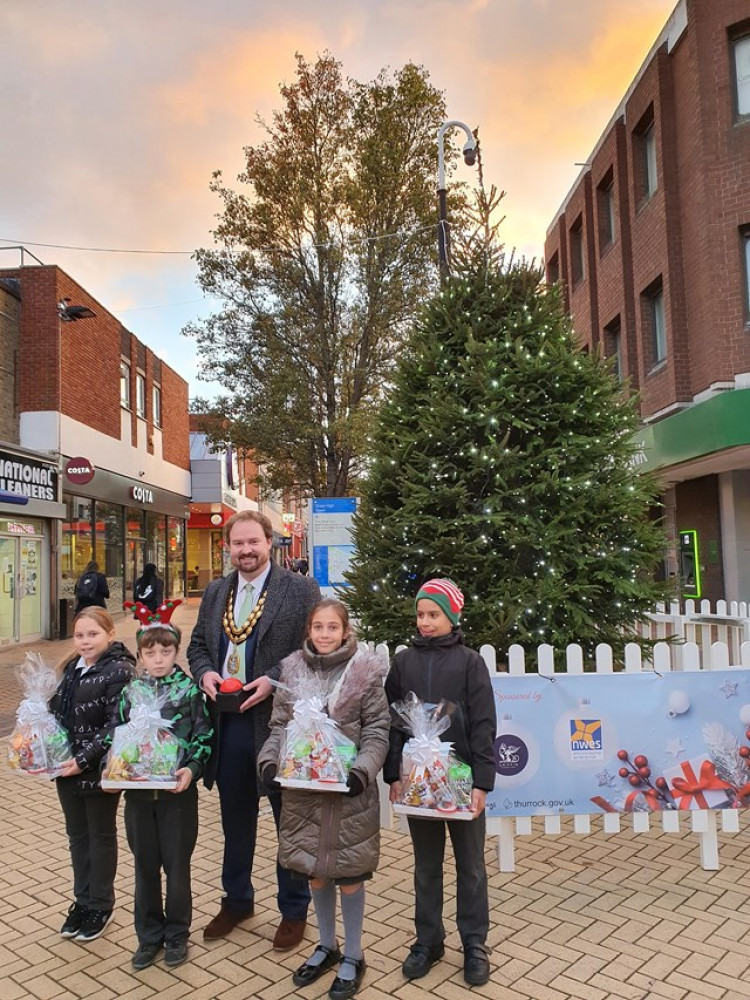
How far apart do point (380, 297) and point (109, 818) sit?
1513cm

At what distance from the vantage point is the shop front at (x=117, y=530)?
18781 millimetres

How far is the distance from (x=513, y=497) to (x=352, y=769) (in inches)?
97.7

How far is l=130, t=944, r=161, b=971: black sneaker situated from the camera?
3420 mm

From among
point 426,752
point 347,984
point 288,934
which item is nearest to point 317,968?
point 347,984

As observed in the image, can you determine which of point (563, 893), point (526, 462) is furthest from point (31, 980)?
point (526, 462)

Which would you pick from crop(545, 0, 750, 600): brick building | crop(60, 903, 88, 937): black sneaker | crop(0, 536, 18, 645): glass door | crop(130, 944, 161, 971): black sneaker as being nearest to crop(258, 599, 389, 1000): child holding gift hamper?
crop(130, 944, 161, 971): black sneaker

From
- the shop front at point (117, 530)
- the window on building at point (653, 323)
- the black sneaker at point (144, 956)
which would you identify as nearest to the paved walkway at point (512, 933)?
the black sneaker at point (144, 956)

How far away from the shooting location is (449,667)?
3.40m

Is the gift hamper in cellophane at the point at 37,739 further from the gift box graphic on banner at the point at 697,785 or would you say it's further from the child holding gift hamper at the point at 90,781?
the gift box graphic on banner at the point at 697,785

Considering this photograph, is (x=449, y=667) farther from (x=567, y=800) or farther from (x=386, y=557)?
(x=386, y=557)

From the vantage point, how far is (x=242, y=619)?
12.7 feet

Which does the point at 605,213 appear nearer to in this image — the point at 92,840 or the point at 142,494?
the point at 142,494

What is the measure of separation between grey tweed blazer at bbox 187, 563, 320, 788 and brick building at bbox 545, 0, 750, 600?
9076 mm

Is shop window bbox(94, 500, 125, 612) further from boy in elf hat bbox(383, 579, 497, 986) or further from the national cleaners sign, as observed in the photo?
boy in elf hat bbox(383, 579, 497, 986)
